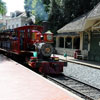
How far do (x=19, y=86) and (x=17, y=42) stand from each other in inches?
237

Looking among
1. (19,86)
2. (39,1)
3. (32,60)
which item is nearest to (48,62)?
(32,60)

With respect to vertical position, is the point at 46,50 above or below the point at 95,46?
below

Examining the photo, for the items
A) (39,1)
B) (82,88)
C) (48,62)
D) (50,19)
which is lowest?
(82,88)

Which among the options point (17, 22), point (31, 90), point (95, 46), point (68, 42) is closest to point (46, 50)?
point (31, 90)

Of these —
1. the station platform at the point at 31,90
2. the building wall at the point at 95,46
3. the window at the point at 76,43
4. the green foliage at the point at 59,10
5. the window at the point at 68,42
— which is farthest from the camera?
the green foliage at the point at 59,10

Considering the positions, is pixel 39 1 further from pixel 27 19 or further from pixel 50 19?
pixel 27 19

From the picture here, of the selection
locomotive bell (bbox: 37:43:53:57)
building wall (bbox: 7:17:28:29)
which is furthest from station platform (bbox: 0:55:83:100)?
building wall (bbox: 7:17:28:29)

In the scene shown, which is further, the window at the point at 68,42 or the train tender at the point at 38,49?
the window at the point at 68,42

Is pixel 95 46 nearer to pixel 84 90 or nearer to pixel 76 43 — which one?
pixel 76 43

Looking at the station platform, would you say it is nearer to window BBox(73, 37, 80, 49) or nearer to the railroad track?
the railroad track

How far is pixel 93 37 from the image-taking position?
1666 cm

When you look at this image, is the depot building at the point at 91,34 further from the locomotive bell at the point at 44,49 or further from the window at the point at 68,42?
the locomotive bell at the point at 44,49

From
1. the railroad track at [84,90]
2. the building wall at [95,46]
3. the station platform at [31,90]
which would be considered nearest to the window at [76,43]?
the building wall at [95,46]

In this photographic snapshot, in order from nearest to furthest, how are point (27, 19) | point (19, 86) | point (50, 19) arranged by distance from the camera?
point (19, 86)
point (50, 19)
point (27, 19)
